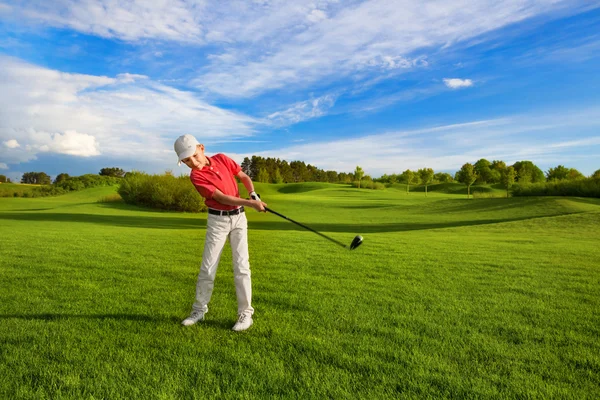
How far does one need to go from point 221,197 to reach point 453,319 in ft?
10.7

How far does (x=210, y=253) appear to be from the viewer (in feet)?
16.8

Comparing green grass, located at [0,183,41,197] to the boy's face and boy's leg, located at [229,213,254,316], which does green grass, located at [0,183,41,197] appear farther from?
boy's leg, located at [229,213,254,316]

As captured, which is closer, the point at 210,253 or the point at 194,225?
the point at 210,253

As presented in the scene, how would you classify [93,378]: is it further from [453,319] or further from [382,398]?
[453,319]

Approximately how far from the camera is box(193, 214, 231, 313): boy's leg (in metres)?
5.09

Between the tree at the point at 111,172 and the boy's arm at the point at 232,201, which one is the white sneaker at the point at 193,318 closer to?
the boy's arm at the point at 232,201

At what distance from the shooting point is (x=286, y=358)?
160 inches

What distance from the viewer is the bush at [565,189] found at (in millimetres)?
34500

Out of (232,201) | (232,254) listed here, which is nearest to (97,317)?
(232,254)

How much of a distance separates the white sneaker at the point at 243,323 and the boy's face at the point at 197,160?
6.08 feet

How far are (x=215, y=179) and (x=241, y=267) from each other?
43.6 inches

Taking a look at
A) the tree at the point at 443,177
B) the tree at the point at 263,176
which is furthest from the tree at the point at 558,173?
the tree at the point at 263,176

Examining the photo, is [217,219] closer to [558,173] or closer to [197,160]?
[197,160]

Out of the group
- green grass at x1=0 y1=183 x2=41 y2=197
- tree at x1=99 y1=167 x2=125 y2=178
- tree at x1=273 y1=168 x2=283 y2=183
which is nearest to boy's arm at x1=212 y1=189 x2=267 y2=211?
green grass at x1=0 y1=183 x2=41 y2=197
